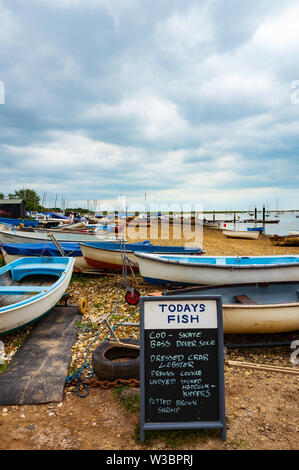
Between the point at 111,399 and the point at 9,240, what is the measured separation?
549 inches

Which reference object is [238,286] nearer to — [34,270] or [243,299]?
[243,299]

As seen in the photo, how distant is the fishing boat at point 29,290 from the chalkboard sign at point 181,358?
11.6 feet

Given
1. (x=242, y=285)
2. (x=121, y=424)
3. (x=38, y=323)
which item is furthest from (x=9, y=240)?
(x=121, y=424)

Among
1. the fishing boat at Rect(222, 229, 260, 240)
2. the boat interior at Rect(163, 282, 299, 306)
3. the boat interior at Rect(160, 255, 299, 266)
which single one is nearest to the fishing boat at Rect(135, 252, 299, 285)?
the boat interior at Rect(163, 282, 299, 306)

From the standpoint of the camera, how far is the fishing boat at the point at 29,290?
5.73 meters

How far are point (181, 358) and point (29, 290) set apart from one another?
4.73m

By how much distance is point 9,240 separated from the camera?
15.8 m

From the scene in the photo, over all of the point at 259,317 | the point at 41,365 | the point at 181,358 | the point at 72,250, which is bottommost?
the point at 41,365

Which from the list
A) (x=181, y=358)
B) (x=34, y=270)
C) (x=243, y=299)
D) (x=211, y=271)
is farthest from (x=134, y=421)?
(x=34, y=270)

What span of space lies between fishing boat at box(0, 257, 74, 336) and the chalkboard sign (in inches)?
139

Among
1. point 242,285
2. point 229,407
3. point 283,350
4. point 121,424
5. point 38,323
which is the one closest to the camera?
point 121,424

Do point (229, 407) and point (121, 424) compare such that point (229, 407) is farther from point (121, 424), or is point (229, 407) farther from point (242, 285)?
point (242, 285)

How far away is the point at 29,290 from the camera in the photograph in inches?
267

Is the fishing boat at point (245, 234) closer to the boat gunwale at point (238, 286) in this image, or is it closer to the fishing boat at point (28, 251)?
the fishing boat at point (28, 251)
